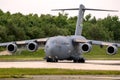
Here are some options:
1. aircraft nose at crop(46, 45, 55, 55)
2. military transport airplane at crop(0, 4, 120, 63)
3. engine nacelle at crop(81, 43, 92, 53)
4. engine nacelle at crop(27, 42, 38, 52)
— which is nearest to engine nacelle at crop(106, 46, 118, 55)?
military transport airplane at crop(0, 4, 120, 63)

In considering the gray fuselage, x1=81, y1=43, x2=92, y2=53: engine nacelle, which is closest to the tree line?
the gray fuselage

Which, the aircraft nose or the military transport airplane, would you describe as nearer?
the aircraft nose

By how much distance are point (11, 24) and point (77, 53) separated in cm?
5747

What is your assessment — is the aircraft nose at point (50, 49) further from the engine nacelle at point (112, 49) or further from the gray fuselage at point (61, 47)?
the engine nacelle at point (112, 49)

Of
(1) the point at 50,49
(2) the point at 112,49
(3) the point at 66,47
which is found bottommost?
(2) the point at 112,49

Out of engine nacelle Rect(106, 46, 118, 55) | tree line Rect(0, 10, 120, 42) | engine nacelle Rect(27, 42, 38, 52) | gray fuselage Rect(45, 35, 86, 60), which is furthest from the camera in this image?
tree line Rect(0, 10, 120, 42)

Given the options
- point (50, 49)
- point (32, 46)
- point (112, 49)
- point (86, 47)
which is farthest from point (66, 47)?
point (112, 49)

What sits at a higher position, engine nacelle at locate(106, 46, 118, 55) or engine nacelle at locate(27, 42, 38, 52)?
engine nacelle at locate(27, 42, 38, 52)

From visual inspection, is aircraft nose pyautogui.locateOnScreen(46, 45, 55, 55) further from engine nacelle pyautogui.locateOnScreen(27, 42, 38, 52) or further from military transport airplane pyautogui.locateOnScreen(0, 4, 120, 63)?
engine nacelle pyautogui.locateOnScreen(27, 42, 38, 52)

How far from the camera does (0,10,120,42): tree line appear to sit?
120438 mm

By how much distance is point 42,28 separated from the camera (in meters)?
139

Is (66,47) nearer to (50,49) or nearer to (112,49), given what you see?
(50,49)

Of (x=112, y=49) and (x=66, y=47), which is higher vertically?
(x=66, y=47)

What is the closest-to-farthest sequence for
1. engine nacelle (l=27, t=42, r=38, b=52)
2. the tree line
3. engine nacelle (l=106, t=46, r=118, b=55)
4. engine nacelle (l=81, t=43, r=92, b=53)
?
engine nacelle (l=106, t=46, r=118, b=55)
engine nacelle (l=81, t=43, r=92, b=53)
engine nacelle (l=27, t=42, r=38, b=52)
the tree line
